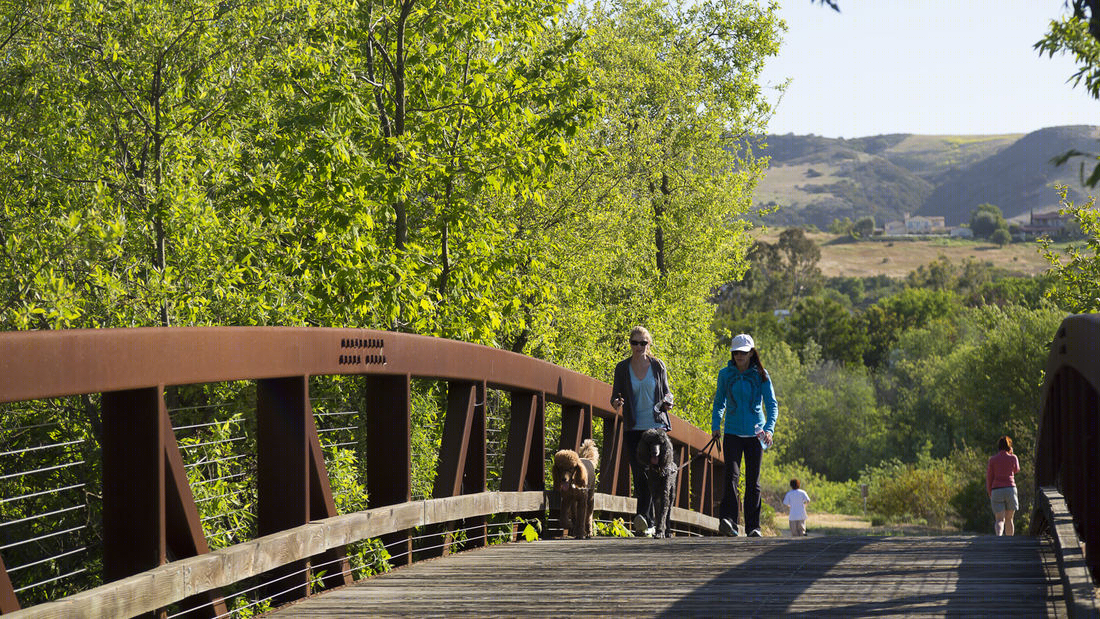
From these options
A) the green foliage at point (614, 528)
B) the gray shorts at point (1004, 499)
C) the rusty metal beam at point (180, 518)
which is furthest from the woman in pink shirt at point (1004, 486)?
the rusty metal beam at point (180, 518)

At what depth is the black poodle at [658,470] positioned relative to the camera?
9297 mm

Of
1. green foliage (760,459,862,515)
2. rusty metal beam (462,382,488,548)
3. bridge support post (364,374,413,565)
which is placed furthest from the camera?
green foliage (760,459,862,515)

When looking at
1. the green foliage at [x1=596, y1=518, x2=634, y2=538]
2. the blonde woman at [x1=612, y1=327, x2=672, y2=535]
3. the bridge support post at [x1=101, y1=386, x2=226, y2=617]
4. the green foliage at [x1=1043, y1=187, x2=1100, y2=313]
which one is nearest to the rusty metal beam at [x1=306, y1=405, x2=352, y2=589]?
the bridge support post at [x1=101, y1=386, x2=226, y2=617]

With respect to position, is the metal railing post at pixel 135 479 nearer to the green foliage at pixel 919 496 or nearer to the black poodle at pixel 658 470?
the black poodle at pixel 658 470

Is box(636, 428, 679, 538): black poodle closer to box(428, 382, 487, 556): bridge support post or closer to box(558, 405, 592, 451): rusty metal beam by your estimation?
box(558, 405, 592, 451): rusty metal beam

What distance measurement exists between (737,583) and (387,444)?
2.15m

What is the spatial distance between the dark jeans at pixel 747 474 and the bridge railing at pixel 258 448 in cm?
195

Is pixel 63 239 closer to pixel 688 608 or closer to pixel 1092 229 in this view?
pixel 688 608

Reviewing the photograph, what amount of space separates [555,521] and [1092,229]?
53.2 feet

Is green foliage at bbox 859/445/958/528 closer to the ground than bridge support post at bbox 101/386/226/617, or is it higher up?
closer to the ground

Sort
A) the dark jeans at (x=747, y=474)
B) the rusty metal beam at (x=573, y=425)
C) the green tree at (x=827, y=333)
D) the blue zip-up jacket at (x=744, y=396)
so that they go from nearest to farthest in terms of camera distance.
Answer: the blue zip-up jacket at (x=744, y=396), the dark jeans at (x=747, y=474), the rusty metal beam at (x=573, y=425), the green tree at (x=827, y=333)

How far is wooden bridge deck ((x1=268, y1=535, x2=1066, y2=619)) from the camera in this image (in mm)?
4621

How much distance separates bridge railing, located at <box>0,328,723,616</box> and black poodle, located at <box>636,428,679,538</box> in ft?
4.21

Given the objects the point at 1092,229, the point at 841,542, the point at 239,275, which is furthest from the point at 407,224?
the point at 1092,229
